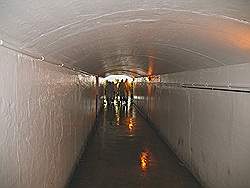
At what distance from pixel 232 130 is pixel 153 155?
12.9ft

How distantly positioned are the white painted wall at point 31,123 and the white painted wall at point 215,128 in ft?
8.15

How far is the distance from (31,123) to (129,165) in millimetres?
4314

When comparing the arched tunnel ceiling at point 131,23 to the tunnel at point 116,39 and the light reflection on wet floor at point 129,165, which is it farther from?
the light reflection on wet floor at point 129,165

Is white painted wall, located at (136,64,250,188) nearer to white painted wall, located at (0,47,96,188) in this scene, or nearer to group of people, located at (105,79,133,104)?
white painted wall, located at (0,47,96,188)

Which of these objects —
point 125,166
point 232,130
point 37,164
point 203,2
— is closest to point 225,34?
point 203,2

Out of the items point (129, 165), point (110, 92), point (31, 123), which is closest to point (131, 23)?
point (31, 123)

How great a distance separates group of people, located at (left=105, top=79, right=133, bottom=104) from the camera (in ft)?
85.3

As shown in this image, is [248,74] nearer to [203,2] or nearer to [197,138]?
[203,2]

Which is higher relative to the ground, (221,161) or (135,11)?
(135,11)

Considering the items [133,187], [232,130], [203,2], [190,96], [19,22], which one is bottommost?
[133,187]

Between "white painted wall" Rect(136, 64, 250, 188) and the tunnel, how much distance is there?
0.02 meters

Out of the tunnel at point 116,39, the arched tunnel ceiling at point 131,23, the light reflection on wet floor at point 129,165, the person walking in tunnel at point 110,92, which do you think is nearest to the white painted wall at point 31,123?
the tunnel at point 116,39

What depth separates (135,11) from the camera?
3010mm

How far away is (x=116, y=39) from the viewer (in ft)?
16.7
